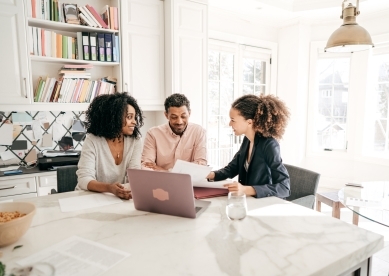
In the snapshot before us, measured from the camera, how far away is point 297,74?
4.23 metres

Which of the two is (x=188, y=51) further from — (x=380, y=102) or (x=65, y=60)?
(x=380, y=102)

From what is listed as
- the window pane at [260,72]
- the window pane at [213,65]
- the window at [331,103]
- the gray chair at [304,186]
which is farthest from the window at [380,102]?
the gray chair at [304,186]

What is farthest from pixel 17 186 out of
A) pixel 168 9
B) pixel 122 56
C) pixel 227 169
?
pixel 168 9

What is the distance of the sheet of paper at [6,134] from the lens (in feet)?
8.47

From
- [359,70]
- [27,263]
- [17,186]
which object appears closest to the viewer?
[27,263]

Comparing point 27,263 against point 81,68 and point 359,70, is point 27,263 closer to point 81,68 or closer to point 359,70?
point 81,68

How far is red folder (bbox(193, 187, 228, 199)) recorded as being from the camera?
4.63ft

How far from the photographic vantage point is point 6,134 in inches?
102

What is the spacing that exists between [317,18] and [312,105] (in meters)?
1.23

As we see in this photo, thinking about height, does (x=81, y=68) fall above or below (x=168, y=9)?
below

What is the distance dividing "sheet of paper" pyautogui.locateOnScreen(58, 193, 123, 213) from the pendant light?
163cm

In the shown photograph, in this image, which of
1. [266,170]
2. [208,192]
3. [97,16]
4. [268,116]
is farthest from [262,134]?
[97,16]

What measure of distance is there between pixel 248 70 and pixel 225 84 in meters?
0.52

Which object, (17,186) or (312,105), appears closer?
(17,186)
